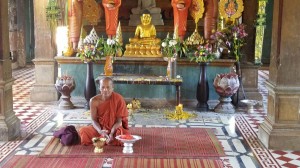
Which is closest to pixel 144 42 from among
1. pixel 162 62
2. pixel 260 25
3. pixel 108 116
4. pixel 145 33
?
pixel 145 33

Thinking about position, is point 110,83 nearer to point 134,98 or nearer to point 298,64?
point 298,64

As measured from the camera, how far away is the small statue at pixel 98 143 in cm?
543

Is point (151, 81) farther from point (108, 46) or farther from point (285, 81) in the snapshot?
point (285, 81)

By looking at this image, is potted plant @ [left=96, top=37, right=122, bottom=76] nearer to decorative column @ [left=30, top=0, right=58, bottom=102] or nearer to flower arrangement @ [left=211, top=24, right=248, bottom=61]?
decorative column @ [left=30, top=0, right=58, bottom=102]

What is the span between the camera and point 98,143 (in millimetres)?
5434

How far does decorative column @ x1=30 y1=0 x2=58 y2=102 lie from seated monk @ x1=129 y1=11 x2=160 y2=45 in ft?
6.10

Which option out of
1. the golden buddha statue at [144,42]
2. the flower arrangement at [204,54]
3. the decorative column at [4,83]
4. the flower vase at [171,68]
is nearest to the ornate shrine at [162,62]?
the golden buddha statue at [144,42]

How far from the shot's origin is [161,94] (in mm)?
9008

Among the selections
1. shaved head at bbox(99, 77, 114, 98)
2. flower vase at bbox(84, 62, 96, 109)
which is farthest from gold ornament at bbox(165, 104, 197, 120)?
shaved head at bbox(99, 77, 114, 98)

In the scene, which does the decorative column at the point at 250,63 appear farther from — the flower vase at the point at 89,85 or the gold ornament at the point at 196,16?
the flower vase at the point at 89,85

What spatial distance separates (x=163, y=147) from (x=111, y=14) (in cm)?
438

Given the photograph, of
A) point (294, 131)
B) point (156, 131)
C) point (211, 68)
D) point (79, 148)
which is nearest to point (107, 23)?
point (211, 68)

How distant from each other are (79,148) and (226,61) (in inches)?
167

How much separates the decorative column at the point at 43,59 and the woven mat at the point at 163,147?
11.2 ft
